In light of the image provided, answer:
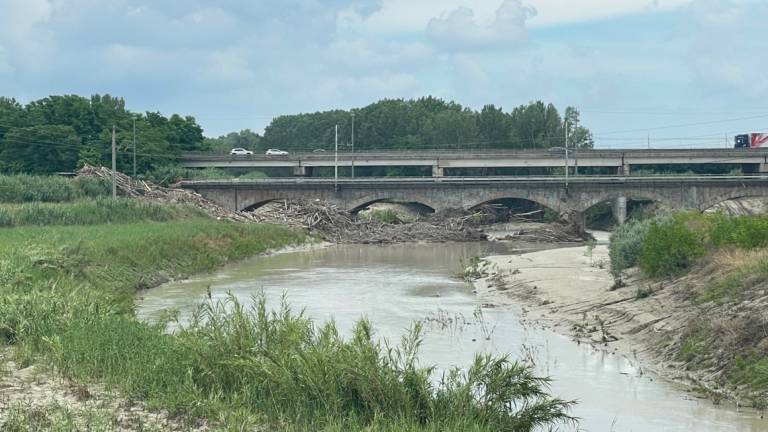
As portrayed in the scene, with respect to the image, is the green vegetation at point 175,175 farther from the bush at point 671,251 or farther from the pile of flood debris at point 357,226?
the bush at point 671,251

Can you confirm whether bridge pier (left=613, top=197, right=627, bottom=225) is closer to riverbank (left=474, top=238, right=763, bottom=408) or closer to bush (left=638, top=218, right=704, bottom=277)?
riverbank (left=474, top=238, right=763, bottom=408)

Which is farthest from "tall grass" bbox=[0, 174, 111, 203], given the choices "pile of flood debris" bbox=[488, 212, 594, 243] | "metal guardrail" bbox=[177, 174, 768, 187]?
"pile of flood debris" bbox=[488, 212, 594, 243]

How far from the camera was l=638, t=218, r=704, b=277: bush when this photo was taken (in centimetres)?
2667

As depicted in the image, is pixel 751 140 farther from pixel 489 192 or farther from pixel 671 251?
pixel 671 251

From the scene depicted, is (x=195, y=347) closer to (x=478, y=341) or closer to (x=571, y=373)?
(x=571, y=373)

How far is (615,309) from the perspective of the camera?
25359 millimetres

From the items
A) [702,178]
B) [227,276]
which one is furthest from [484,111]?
[227,276]

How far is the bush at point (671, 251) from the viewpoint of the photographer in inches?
1050

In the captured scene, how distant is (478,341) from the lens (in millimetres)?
23000

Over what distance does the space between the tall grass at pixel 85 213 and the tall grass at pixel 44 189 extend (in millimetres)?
5153

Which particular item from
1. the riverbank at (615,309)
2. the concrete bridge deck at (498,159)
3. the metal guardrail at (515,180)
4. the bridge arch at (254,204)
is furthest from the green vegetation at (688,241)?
the concrete bridge deck at (498,159)

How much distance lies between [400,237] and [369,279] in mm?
26764

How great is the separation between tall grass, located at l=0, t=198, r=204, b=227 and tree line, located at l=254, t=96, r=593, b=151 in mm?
46984

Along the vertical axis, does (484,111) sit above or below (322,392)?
above
